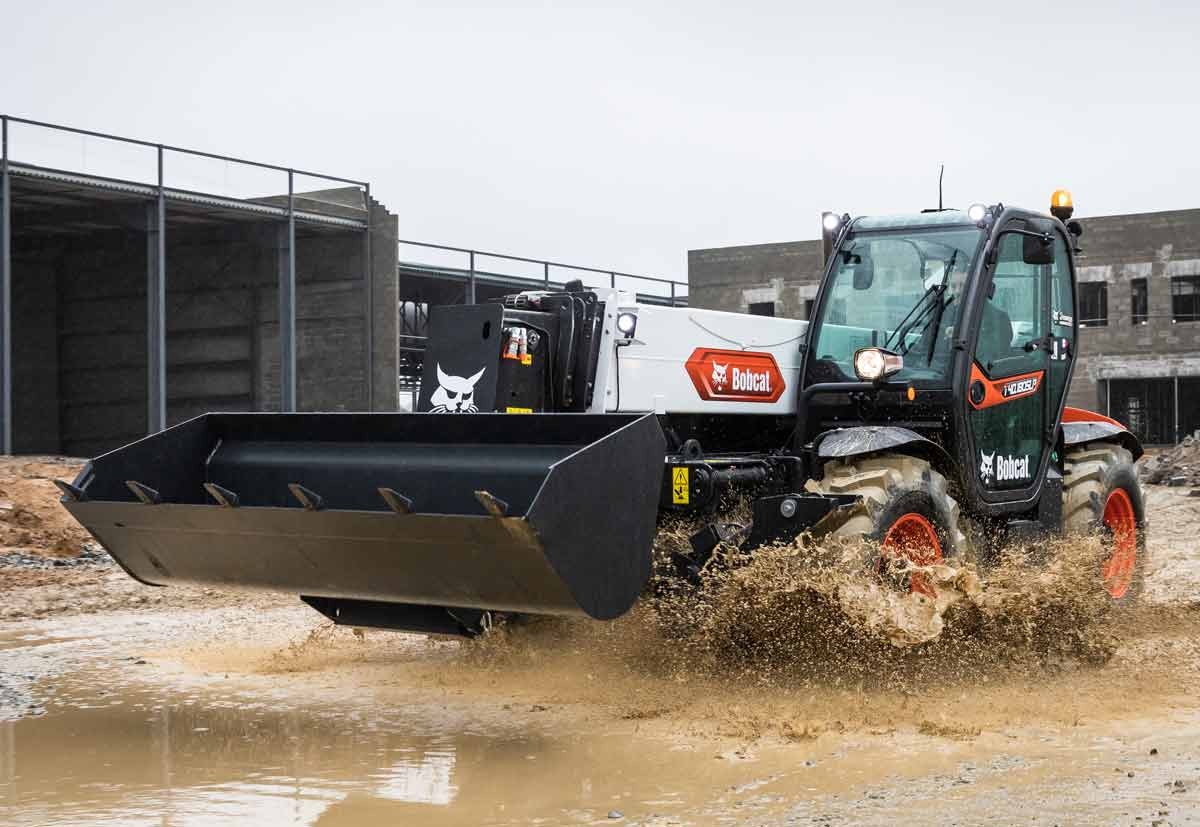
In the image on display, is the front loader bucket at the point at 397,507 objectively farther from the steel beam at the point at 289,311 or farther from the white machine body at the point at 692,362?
the steel beam at the point at 289,311

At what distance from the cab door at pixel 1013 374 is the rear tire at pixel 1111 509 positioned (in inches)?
21.5

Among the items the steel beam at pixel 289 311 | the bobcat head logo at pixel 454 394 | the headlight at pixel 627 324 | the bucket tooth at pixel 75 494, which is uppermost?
the steel beam at pixel 289 311

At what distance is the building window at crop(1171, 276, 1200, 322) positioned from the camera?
115ft

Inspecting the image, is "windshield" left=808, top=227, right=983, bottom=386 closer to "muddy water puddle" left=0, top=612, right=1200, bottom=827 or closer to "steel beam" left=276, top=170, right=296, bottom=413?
"muddy water puddle" left=0, top=612, right=1200, bottom=827

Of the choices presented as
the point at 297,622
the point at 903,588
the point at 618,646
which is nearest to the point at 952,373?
the point at 903,588

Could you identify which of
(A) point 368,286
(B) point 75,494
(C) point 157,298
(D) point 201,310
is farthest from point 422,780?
(D) point 201,310

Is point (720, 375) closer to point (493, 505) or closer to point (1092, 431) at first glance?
point (493, 505)

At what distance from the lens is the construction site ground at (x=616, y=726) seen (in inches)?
207

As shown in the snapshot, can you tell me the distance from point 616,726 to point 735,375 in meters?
2.32

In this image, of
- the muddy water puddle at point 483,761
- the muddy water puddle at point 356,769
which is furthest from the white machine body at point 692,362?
the muddy water puddle at point 356,769

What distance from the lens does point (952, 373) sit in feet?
26.7

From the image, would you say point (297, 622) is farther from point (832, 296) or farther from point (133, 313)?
point (133, 313)

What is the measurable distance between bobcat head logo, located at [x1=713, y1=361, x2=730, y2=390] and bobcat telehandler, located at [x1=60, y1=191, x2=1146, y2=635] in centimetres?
1

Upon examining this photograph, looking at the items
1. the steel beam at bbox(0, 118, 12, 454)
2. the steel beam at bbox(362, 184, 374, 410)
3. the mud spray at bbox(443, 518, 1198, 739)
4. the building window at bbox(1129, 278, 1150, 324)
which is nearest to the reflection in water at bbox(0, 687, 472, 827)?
the mud spray at bbox(443, 518, 1198, 739)
